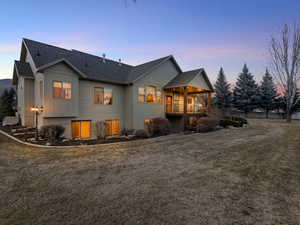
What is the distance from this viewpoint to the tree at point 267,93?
33.3 m

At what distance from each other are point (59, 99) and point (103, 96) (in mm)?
3633

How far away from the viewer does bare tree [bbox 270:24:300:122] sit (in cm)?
2173

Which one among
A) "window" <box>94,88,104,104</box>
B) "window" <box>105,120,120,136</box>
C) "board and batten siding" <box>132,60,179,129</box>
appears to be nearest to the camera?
"window" <box>94,88,104,104</box>

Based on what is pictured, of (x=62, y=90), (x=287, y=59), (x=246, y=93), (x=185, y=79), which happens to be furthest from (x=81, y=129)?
(x=246, y=93)

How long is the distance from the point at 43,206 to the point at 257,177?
557cm

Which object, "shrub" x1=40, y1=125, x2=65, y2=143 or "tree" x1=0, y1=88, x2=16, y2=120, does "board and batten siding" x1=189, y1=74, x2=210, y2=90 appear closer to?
"shrub" x1=40, y1=125, x2=65, y2=143

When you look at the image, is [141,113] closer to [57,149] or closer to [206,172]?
[57,149]

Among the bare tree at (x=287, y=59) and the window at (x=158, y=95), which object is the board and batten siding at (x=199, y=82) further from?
the bare tree at (x=287, y=59)

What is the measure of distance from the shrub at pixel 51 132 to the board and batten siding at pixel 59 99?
3.63ft

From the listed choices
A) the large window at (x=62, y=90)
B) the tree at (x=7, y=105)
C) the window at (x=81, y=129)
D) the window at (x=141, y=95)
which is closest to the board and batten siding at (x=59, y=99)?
the large window at (x=62, y=90)

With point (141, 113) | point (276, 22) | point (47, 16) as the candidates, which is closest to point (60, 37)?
point (47, 16)

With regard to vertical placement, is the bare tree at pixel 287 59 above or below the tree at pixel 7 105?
above

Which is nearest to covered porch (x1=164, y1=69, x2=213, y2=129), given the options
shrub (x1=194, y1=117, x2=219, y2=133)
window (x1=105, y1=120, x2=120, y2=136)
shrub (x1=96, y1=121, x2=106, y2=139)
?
shrub (x1=194, y1=117, x2=219, y2=133)

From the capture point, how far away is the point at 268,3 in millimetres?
13148
